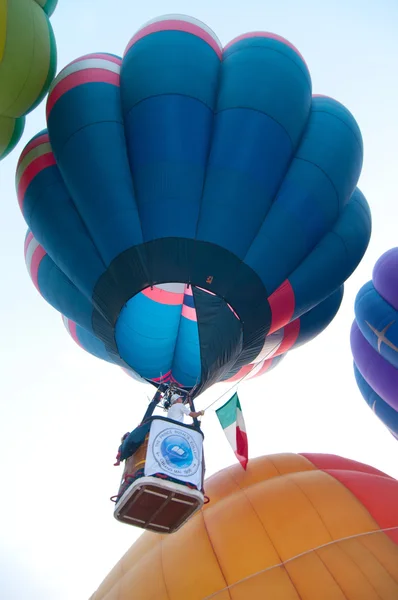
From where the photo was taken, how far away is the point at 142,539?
16.6 feet

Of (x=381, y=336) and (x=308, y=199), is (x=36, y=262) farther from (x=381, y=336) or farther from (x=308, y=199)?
(x=381, y=336)

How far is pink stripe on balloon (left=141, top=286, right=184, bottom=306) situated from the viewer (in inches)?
231

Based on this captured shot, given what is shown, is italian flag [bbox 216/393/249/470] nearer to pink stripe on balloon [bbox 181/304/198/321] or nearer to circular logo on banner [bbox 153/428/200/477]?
circular logo on banner [bbox 153/428/200/477]

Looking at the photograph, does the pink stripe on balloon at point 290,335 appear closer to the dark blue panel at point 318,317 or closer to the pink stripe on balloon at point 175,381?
the dark blue panel at point 318,317

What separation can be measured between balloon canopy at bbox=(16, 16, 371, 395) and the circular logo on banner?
111 cm

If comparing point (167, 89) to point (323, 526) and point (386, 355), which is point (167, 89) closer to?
point (323, 526)

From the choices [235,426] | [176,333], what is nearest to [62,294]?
[176,333]

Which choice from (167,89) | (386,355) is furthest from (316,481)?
(167,89)

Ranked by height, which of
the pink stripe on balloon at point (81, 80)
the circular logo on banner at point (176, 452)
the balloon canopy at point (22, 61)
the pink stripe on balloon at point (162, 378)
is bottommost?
the circular logo on banner at point (176, 452)

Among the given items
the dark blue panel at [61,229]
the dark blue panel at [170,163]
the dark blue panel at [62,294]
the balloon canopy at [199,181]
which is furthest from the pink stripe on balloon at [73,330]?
the dark blue panel at [170,163]

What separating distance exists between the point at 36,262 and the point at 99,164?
2.09m

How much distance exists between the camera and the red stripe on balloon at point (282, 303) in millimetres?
5277

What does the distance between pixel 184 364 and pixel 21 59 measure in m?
3.47

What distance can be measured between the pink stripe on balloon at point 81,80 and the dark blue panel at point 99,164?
58 millimetres
